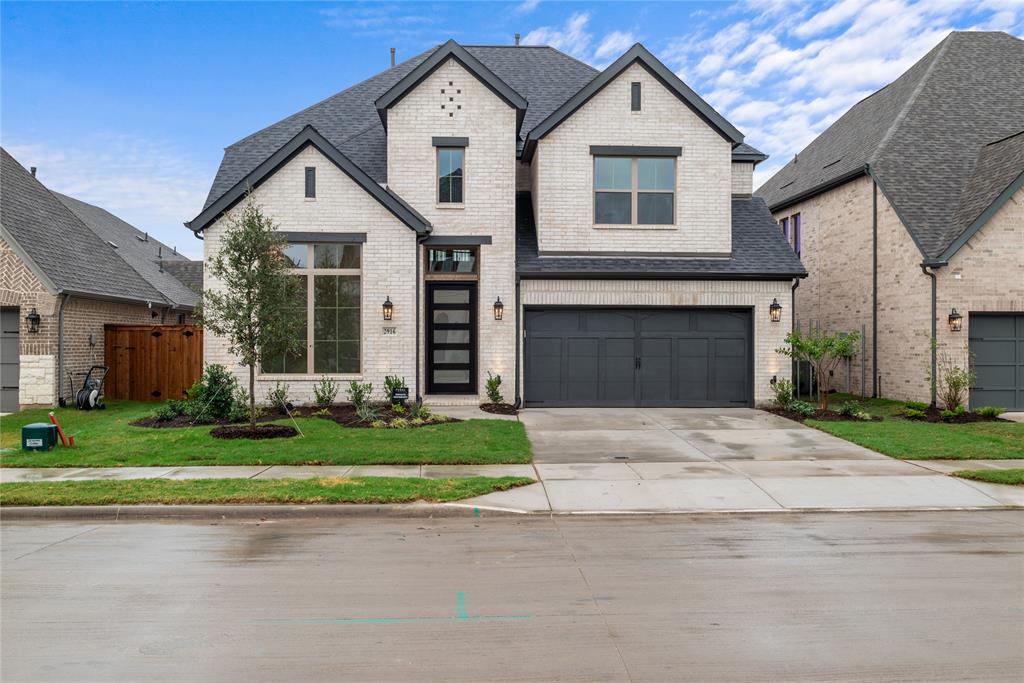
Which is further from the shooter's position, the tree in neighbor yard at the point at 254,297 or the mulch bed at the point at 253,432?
the mulch bed at the point at 253,432

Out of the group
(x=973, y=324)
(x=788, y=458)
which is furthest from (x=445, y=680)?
(x=973, y=324)

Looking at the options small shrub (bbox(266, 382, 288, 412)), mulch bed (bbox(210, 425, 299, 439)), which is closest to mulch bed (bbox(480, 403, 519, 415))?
Answer: small shrub (bbox(266, 382, 288, 412))

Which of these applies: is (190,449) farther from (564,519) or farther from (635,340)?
(635,340)

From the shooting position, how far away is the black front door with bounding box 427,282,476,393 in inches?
682

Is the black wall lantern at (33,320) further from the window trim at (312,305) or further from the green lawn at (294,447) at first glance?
the window trim at (312,305)

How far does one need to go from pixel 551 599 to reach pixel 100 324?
17.9 meters

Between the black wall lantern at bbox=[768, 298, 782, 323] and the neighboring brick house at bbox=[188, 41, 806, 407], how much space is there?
6cm

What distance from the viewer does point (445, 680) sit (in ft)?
13.1

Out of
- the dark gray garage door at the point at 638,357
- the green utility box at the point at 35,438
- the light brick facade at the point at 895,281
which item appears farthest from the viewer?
the dark gray garage door at the point at 638,357

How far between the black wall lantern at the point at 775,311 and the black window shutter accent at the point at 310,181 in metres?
11.8

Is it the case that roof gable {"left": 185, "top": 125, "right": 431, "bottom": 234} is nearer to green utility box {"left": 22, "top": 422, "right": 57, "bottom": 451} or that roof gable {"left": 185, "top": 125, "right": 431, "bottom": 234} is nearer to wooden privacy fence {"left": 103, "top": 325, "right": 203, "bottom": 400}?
wooden privacy fence {"left": 103, "top": 325, "right": 203, "bottom": 400}

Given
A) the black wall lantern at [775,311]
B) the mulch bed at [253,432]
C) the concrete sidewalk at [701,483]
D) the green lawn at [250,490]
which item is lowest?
the concrete sidewalk at [701,483]

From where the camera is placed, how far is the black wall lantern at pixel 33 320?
16250 millimetres

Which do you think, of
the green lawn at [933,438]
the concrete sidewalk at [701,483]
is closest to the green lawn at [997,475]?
the concrete sidewalk at [701,483]
